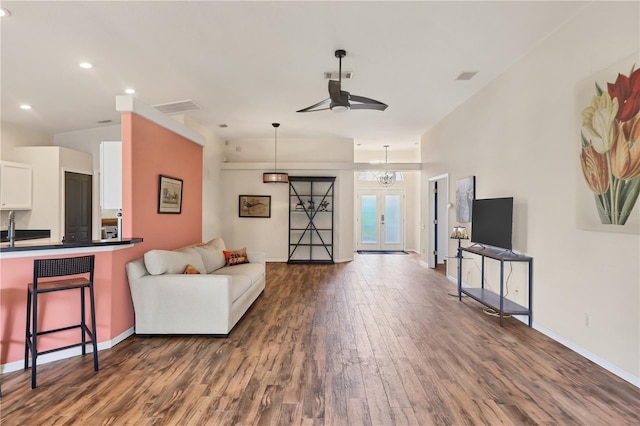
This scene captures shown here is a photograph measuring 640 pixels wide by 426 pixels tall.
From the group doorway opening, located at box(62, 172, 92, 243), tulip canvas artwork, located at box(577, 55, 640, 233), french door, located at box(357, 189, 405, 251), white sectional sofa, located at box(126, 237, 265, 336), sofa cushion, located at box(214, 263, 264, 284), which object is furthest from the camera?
french door, located at box(357, 189, 405, 251)

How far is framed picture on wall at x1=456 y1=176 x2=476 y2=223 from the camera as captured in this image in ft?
17.3

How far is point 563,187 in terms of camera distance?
332 cm

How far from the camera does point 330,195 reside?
8.45 metres

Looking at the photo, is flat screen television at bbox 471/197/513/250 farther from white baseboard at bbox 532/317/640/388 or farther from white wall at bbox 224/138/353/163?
white wall at bbox 224/138/353/163

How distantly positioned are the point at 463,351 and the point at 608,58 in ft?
9.77

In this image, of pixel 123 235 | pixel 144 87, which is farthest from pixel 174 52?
pixel 123 235

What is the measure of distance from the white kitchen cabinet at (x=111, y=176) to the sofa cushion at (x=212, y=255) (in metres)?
1.33

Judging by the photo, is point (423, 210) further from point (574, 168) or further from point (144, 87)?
point (144, 87)

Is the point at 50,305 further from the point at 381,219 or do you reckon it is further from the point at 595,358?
the point at 381,219

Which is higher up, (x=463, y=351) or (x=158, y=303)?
(x=158, y=303)

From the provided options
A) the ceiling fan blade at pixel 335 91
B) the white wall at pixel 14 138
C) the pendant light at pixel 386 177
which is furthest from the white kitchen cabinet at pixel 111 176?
the pendant light at pixel 386 177

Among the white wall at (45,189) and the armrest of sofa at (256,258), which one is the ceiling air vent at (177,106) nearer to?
the white wall at (45,189)

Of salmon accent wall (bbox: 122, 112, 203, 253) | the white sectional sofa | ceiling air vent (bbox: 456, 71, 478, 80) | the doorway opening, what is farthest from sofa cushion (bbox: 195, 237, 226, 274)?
ceiling air vent (bbox: 456, 71, 478, 80)

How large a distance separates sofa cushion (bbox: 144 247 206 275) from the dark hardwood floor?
757 millimetres
